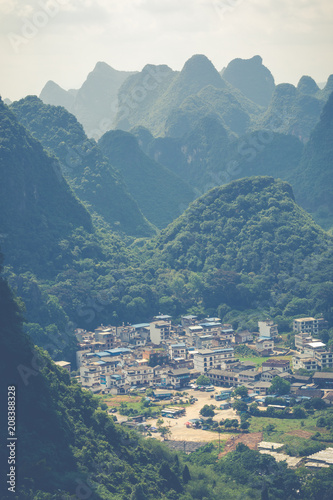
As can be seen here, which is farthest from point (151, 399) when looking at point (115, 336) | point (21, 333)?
point (21, 333)

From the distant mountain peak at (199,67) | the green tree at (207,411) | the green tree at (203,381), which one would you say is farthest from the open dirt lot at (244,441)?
the distant mountain peak at (199,67)

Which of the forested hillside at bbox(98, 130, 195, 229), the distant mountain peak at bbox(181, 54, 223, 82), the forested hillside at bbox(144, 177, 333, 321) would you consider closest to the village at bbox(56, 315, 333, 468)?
the forested hillside at bbox(144, 177, 333, 321)

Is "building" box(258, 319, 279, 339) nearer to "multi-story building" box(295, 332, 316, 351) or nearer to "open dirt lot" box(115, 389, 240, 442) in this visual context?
"multi-story building" box(295, 332, 316, 351)

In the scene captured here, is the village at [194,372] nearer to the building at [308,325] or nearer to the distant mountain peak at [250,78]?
the building at [308,325]

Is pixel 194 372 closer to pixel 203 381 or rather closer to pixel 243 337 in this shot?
pixel 203 381

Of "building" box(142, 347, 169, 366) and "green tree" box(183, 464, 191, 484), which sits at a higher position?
"building" box(142, 347, 169, 366)

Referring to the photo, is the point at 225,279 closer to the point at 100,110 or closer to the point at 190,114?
the point at 190,114
